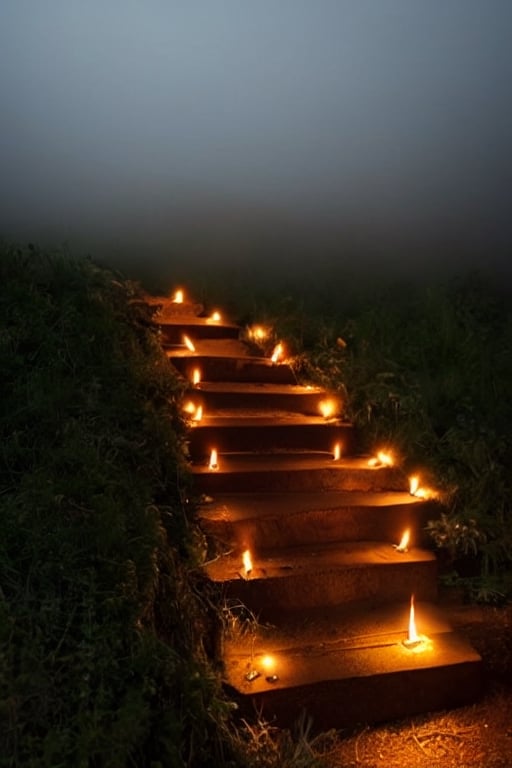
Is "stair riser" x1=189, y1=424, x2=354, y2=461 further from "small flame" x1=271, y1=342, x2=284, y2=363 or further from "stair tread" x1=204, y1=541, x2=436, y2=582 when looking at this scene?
"small flame" x1=271, y1=342, x2=284, y2=363

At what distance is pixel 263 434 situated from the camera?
209 inches

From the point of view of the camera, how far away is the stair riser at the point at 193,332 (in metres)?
6.68

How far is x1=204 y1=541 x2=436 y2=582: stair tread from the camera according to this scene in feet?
13.0

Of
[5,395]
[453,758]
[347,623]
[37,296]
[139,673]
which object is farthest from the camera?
[37,296]

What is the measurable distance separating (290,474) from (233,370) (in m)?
1.64

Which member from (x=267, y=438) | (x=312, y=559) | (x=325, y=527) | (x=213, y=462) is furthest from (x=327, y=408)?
(x=312, y=559)

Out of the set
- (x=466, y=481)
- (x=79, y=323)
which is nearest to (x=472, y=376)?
(x=466, y=481)

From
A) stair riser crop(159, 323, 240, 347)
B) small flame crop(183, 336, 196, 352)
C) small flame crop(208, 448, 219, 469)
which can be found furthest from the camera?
stair riser crop(159, 323, 240, 347)

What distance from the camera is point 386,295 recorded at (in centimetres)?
843

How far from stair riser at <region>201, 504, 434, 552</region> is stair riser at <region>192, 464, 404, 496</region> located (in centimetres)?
40

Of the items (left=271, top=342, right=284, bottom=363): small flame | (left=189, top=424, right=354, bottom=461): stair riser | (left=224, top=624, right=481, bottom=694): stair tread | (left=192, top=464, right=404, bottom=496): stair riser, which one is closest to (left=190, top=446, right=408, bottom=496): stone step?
(left=192, top=464, right=404, bottom=496): stair riser

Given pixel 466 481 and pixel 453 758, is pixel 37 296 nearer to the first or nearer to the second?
pixel 466 481

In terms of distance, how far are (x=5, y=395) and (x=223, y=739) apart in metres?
2.58

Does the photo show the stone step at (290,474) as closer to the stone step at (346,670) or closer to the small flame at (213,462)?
the small flame at (213,462)
